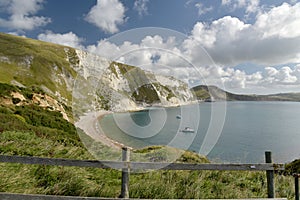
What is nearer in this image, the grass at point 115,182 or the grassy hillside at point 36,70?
the grass at point 115,182

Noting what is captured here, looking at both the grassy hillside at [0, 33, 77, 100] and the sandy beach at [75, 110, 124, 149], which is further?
the grassy hillside at [0, 33, 77, 100]

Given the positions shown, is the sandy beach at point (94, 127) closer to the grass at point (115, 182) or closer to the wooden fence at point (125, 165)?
the grass at point (115, 182)

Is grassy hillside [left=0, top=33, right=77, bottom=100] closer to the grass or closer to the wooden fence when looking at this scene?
the grass

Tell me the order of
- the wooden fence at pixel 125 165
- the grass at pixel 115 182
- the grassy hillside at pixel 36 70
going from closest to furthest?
1. the wooden fence at pixel 125 165
2. the grass at pixel 115 182
3. the grassy hillside at pixel 36 70

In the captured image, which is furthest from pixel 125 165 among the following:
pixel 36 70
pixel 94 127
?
pixel 36 70

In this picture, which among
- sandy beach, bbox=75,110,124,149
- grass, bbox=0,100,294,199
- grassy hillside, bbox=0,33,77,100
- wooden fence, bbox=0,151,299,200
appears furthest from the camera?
grassy hillside, bbox=0,33,77,100

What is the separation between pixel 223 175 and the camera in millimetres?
7000

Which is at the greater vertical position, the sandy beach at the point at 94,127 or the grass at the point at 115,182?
the sandy beach at the point at 94,127

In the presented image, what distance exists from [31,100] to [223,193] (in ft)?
123

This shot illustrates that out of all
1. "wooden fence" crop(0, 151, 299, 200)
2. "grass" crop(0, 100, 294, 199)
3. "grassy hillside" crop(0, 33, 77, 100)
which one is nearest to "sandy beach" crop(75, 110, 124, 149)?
"grass" crop(0, 100, 294, 199)

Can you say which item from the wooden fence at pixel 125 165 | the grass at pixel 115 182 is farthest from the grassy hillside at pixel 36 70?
the wooden fence at pixel 125 165

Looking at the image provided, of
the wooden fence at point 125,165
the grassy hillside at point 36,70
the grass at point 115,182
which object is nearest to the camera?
the wooden fence at point 125,165

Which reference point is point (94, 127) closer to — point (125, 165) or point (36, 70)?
point (125, 165)

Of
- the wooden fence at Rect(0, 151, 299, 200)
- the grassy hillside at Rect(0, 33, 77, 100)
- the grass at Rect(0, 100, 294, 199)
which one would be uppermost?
the grassy hillside at Rect(0, 33, 77, 100)
